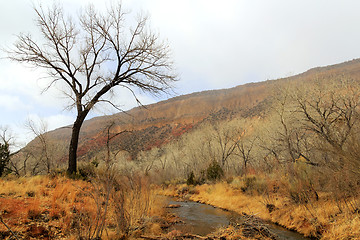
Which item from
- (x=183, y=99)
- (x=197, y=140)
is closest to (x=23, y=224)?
(x=197, y=140)

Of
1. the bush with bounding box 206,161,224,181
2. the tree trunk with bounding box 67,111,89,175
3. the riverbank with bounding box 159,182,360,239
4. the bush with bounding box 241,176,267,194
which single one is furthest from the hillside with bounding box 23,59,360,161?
the riverbank with bounding box 159,182,360,239

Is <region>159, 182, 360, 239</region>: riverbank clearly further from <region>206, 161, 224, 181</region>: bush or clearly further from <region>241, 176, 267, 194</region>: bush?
<region>206, 161, 224, 181</region>: bush

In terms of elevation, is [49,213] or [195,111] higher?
[195,111]

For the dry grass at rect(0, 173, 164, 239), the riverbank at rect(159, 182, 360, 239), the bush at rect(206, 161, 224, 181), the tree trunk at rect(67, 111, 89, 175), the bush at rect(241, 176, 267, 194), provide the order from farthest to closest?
the bush at rect(206, 161, 224, 181) → the bush at rect(241, 176, 267, 194) → the tree trunk at rect(67, 111, 89, 175) → the riverbank at rect(159, 182, 360, 239) → the dry grass at rect(0, 173, 164, 239)

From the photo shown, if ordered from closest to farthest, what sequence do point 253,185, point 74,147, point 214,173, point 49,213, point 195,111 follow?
point 49,213 → point 74,147 → point 253,185 → point 214,173 → point 195,111

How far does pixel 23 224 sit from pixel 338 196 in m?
9.78

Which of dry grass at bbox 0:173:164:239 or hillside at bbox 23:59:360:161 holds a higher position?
hillside at bbox 23:59:360:161

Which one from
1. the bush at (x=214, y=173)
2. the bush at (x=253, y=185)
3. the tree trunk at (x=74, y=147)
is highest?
the tree trunk at (x=74, y=147)

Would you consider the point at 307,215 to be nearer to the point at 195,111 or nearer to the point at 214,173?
the point at 214,173

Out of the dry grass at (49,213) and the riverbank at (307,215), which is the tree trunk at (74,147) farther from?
the riverbank at (307,215)

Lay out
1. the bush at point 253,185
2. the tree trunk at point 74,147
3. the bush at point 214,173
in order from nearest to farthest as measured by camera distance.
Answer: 1. the tree trunk at point 74,147
2. the bush at point 253,185
3. the bush at point 214,173

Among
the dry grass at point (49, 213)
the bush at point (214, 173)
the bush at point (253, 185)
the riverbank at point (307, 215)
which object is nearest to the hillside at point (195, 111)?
the bush at point (214, 173)

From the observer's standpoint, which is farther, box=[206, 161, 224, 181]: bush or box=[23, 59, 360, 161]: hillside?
box=[23, 59, 360, 161]: hillside

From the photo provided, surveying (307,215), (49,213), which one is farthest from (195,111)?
(49,213)
